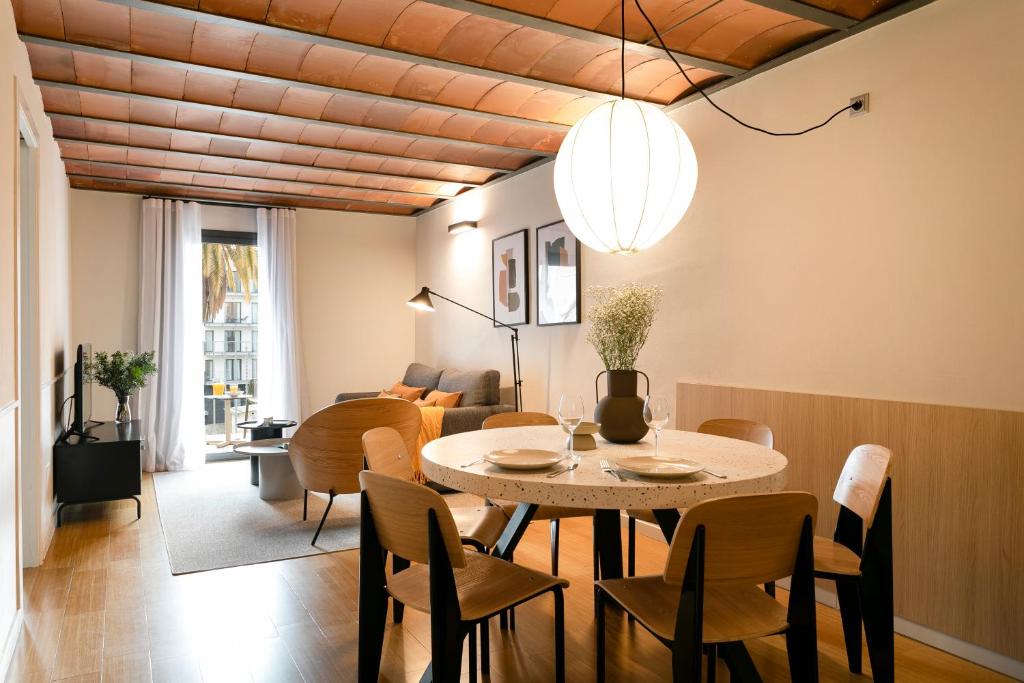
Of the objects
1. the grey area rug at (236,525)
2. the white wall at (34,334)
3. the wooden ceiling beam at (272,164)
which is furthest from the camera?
the wooden ceiling beam at (272,164)

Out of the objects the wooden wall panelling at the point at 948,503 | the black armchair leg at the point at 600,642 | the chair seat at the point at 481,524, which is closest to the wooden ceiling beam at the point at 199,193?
the chair seat at the point at 481,524

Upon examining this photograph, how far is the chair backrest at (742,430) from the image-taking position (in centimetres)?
286

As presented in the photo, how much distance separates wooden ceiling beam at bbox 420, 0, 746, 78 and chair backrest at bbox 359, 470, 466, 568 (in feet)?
6.41

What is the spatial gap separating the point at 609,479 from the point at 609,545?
3.21 feet

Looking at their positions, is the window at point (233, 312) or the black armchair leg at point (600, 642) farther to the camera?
the window at point (233, 312)

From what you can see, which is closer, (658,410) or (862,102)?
(658,410)

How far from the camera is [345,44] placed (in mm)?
3176

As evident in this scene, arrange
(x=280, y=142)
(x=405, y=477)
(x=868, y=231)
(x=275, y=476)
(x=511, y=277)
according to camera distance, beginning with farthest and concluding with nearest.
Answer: (x=511, y=277), (x=275, y=476), (x=280, y=142), (x=868, y=231), (x=405, y=477)

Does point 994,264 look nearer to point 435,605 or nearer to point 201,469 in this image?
point 435,605

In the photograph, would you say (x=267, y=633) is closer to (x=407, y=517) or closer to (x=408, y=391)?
(x=407, y=517)

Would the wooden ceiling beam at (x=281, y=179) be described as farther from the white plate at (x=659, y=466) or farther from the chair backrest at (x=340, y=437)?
the white plate at (x=659, y=466)

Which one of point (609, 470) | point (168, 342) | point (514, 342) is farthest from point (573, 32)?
point (168, 342)

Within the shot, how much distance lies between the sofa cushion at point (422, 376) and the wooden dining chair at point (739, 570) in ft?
16.2

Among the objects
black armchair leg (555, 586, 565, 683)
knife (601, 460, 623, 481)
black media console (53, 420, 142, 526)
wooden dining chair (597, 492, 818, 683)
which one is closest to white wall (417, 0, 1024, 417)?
wooden dining chair (597, 492, 818, 683)
